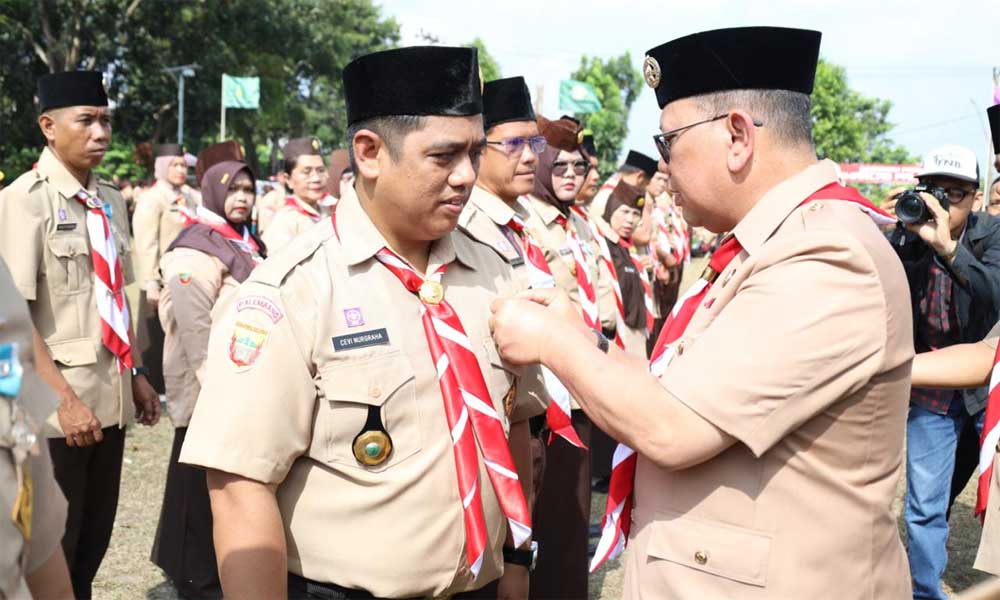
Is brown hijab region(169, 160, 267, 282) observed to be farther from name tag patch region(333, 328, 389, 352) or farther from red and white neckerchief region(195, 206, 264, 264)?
name tag patch region(333, 328, 389, 352)

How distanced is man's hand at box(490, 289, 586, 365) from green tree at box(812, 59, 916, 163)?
5853 cm

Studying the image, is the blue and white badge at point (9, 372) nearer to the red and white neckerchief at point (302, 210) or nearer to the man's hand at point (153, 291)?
the red and white neckerchief at point (302, 210)

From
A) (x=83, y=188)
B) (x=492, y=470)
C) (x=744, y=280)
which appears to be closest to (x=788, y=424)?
(x=744, y=280)

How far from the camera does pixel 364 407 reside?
229 centimetres

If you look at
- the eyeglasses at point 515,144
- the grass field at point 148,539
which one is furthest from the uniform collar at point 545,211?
the grass field at point 148,539

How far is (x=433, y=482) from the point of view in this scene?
2.34 m

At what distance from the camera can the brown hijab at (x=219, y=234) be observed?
5344 mm

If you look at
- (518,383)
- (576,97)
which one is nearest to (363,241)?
(518,383)

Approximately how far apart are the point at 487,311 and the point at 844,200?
35.6 inches

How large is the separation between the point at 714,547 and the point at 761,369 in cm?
39

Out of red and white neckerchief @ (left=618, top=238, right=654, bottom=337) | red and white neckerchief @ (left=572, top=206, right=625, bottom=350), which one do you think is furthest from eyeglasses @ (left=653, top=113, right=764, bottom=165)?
red and white neckerchief @ (left=618, top=238, right=654, bottom=337)

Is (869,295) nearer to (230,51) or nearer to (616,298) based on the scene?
(616,298)

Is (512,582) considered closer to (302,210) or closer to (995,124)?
(995,124)

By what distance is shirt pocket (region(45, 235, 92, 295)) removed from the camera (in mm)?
4316
